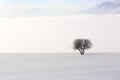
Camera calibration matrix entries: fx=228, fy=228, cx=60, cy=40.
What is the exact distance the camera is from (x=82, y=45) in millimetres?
1555

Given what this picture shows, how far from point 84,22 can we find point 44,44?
12.4 inches

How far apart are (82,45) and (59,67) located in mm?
216

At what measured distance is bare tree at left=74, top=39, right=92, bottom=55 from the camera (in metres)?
1.55

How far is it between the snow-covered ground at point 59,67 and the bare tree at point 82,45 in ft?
0.14

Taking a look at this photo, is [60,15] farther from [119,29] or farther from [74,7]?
[119,29]

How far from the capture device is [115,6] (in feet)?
5.24

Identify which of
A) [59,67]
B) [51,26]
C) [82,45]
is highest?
[51,26]

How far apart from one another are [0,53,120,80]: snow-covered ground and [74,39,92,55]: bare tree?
43 mm

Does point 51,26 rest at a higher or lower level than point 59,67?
higher

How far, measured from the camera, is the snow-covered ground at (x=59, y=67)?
150cm

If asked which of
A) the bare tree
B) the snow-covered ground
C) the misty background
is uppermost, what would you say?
the misty background

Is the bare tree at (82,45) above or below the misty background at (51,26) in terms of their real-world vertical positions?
below

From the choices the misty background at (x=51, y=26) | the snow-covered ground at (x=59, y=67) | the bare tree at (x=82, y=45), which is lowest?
the snow-covered ground at (x=59, y=67)

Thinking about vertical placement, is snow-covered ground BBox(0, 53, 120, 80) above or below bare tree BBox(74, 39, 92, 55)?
below
